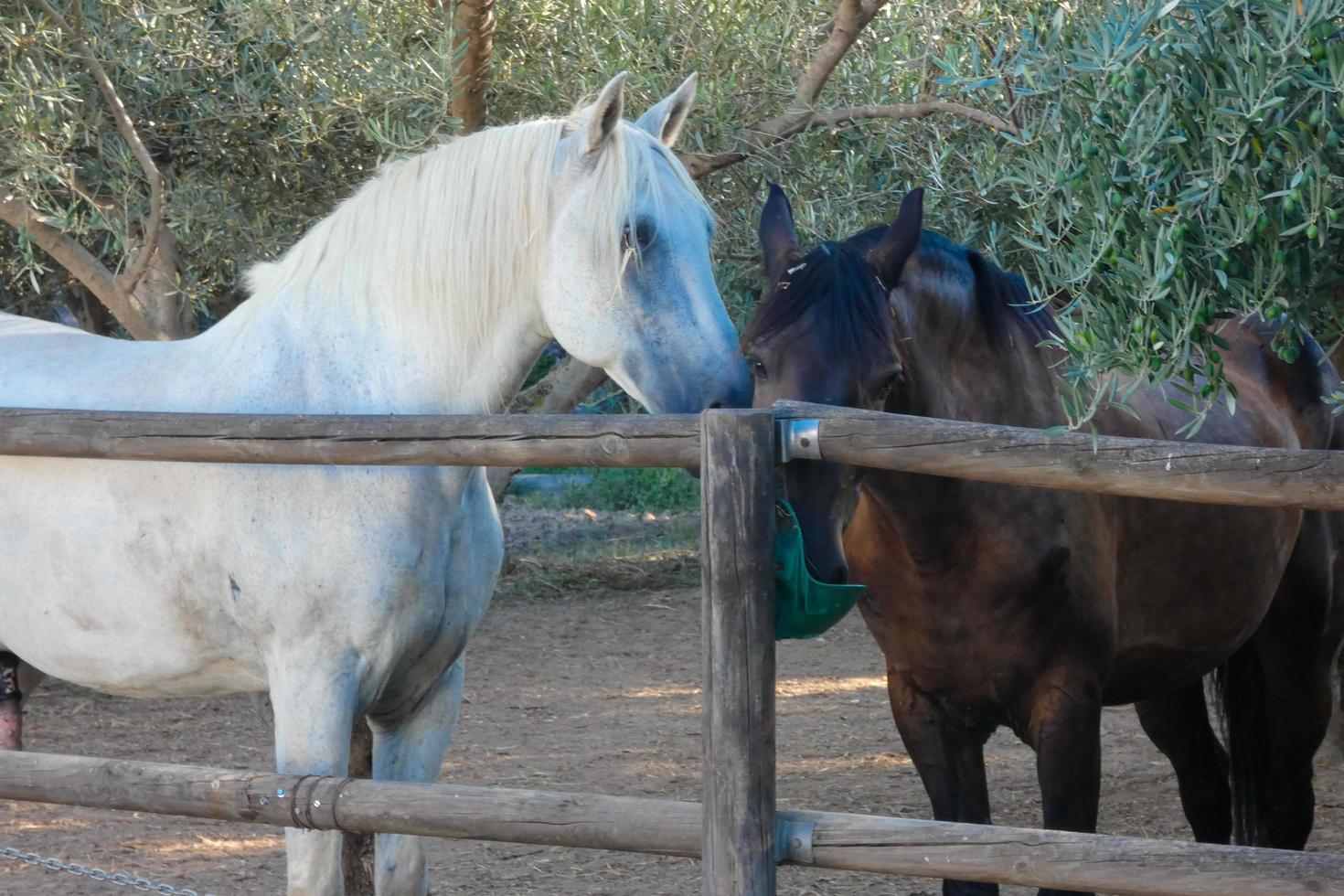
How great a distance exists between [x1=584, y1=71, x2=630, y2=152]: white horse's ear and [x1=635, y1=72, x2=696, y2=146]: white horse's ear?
0.23 metres

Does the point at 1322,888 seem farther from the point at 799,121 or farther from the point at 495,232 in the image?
the point at 799,121

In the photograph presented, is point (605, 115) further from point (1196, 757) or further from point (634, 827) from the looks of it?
point (1196, 757)

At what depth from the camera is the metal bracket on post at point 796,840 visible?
2197 mm

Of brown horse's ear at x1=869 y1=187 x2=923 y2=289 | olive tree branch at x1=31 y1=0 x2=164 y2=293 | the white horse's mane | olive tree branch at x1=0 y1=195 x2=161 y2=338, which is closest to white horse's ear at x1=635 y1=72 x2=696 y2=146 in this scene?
the white horse's mane

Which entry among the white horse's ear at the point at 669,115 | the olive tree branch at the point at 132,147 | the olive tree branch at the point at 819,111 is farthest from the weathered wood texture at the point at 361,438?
the olive tree branch at the point at 819,111

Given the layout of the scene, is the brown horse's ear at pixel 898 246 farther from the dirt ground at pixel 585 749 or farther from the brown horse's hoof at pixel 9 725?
the brown horse's hoof at pixel 9 725

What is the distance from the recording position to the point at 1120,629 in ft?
10.8

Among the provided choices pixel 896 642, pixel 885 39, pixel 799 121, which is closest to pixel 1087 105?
pixel 896 642

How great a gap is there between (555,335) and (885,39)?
318 centimetres

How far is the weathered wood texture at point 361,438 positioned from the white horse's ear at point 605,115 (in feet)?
2.01

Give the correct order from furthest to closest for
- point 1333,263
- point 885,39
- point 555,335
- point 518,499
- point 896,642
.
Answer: point 518,499
point 885,39
point 896,642
point 555,335
point 1333,263

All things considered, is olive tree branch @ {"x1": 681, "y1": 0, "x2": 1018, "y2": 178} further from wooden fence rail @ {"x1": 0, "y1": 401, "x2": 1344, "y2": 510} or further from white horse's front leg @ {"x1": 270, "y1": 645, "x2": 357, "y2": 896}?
white horse's front leg @ {"x1": 270, "y1": 645, "x2": 357, "y2": 896}

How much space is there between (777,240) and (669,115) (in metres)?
0.40

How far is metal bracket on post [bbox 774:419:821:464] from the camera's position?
2178 millimetres
